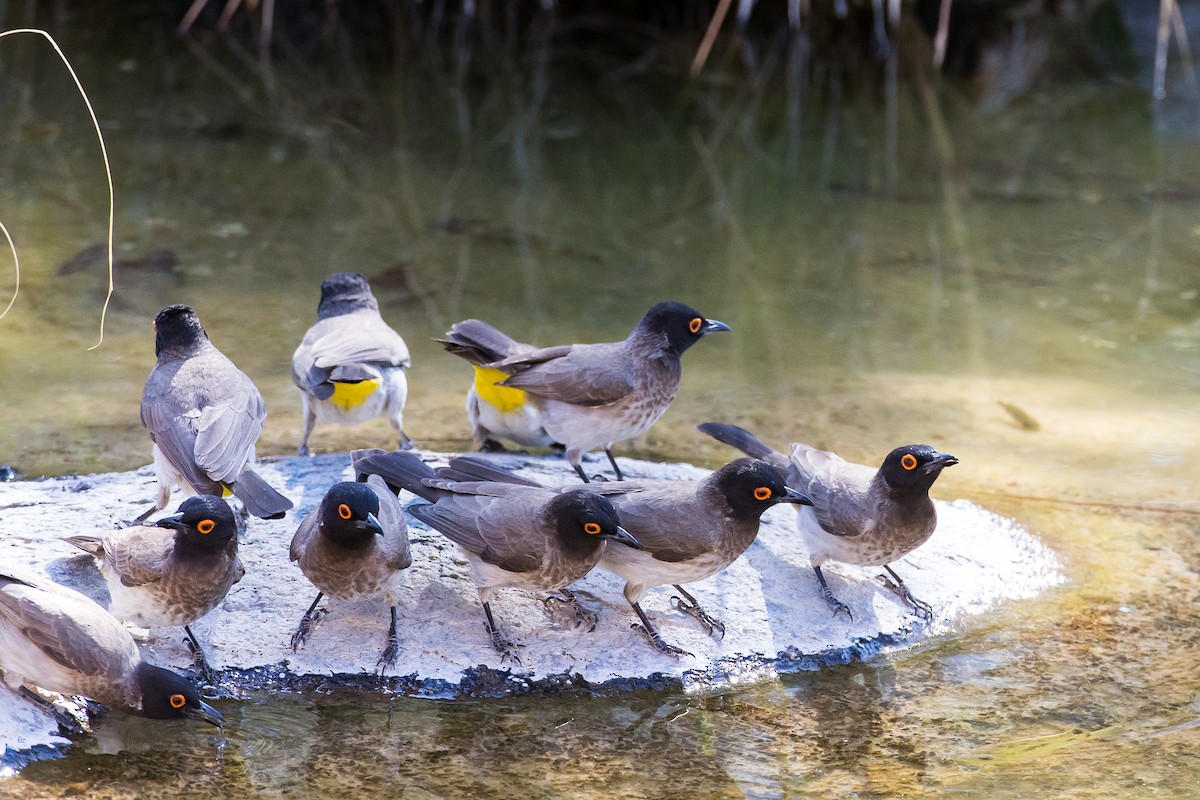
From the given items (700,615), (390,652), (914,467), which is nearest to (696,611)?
(700,615)

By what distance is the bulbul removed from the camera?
4641 millimetres

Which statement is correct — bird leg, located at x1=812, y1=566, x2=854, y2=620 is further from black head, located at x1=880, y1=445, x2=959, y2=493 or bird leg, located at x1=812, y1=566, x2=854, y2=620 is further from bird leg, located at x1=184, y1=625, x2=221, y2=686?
bird leg, located at x1=184, y1=625, x2=221, y2=686

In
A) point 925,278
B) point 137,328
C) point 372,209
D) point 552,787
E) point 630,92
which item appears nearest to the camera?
point 552,787

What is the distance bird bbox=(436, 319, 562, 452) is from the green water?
552 mm

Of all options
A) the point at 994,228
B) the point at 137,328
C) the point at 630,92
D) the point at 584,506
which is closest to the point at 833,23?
the point at 630,92

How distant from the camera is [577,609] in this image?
489cm

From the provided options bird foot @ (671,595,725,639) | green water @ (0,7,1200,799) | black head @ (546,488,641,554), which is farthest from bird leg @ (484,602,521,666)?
bird foot @ (671,595,725,639)

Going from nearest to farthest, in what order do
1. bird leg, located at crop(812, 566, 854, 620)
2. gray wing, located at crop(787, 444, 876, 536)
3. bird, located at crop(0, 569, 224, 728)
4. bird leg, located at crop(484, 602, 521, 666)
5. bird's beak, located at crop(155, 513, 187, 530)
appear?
bird, located at crop(0, 569, 224, 728), bird's beak, located at crop(155, 513, 187, 530), bird leg, located at crop(484, 602, 521, 666), gray wing, located at crop(787, 444, 876, 536), bird leg, located at crop(812, 566, 854, 620)

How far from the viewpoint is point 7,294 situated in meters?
8.11

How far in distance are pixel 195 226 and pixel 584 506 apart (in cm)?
612

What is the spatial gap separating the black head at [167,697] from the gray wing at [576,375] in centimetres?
218

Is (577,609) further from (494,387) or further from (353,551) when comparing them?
(494,387)

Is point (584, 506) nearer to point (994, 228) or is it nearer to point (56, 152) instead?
point (994, 228)

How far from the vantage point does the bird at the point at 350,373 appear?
582 centimetres
